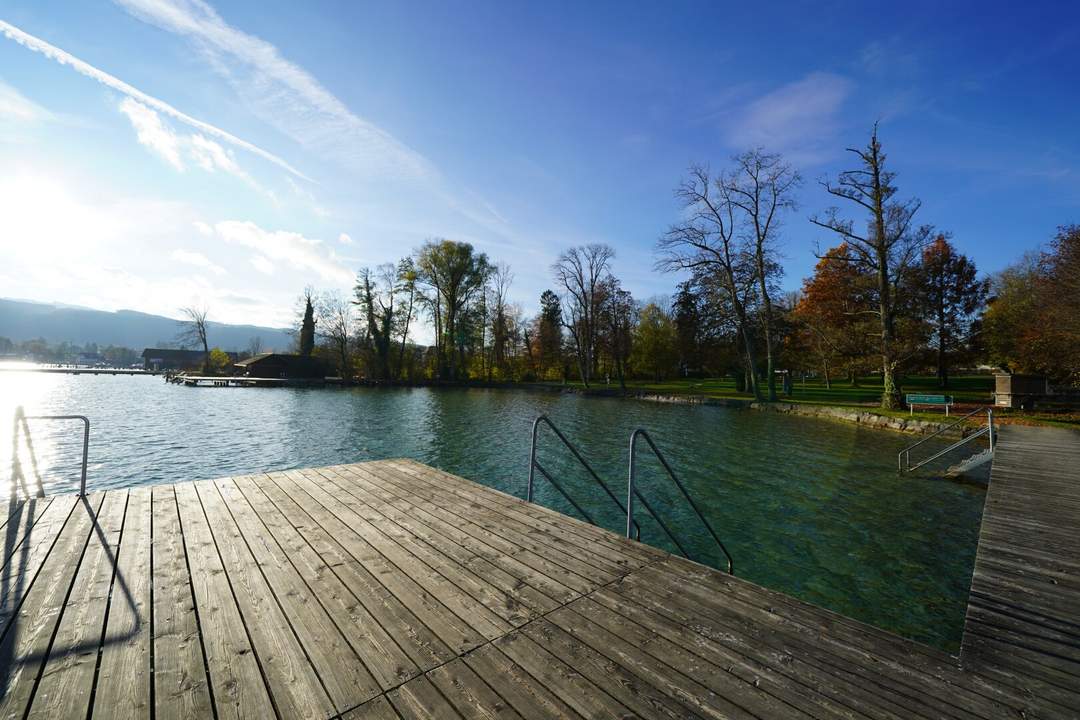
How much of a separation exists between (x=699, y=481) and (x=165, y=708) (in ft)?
34.6

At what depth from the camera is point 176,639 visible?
275cm

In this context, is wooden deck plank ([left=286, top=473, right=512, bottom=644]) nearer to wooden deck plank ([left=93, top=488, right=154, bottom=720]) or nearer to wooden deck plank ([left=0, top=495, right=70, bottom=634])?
wooden deck plank ([left=93, top=488, right=154, bottom=720])

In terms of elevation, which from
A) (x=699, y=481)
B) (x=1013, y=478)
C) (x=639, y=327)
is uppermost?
(x=639, y=327)

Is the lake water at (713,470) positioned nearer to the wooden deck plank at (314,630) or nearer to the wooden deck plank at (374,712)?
the wooden deck plank at (314,630)

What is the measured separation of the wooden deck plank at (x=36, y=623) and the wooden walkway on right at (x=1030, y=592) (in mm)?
5222

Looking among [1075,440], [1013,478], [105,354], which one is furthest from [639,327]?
[105,354]

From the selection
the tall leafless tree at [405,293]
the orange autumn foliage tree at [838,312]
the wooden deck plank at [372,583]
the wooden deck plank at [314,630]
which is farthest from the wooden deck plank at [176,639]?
the tall leafless tree at [405,293]

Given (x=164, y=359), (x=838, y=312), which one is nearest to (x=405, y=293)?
(x=838, y=312)

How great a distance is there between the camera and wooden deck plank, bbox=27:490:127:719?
2.21 metres

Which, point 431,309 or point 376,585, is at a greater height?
point 431,309

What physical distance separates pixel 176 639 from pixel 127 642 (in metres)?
0.28

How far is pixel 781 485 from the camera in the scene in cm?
1059

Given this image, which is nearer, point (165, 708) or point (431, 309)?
point (165, 708)

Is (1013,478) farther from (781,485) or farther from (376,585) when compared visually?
(376,585)
